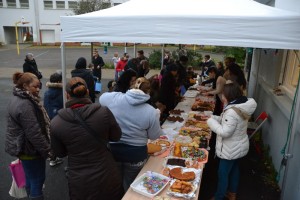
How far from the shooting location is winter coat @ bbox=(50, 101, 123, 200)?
213cm

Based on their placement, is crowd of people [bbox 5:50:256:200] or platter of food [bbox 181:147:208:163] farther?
platter of food [bbox 181:147:208:163]

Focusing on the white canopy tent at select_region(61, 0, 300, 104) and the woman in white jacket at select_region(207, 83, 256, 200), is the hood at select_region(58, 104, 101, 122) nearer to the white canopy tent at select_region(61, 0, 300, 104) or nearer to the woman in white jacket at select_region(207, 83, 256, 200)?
the white canopy tent at select_region(61, 0, 300, 104)

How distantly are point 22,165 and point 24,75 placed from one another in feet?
3.34

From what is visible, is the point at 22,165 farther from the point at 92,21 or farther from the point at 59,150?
the point at 92,21

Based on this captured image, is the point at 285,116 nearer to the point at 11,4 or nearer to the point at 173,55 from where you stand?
the point at 173,55

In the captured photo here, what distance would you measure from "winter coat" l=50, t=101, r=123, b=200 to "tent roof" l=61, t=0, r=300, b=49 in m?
1.26

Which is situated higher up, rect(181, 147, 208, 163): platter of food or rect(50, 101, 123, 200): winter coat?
rect(50, 101, 123, 200): winter coat

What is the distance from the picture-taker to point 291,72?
4.95m

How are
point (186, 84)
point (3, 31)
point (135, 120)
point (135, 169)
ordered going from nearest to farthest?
1. point (135, 120)
2. point (135, 169)
3. point (186, 84)
4. point (3, 31)

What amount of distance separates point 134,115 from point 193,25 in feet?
4.05

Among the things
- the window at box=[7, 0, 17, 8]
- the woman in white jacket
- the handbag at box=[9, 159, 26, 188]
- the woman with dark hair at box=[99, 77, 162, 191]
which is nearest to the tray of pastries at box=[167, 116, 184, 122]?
the woman in white jacket

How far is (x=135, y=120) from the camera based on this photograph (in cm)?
255

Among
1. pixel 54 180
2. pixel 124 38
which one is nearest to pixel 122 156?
pixel 124 38

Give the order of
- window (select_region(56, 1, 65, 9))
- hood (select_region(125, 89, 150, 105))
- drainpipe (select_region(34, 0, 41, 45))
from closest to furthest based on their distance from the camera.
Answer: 1. hood (select_region(125, 89, 150, 105))
2. drainpipe (select_region(34, 0, 41, 45))
3. window (select_region(56, 1, 65, 9))
